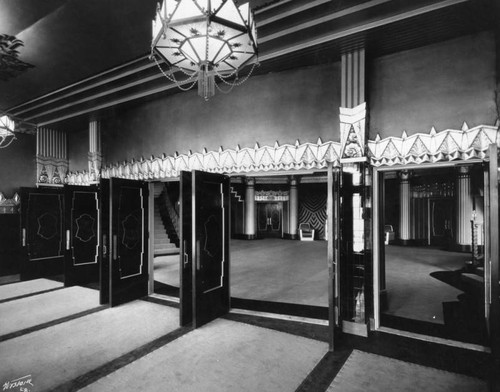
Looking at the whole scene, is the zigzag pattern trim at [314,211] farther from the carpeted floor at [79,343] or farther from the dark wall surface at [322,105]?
the carpeted floor at [79,343]

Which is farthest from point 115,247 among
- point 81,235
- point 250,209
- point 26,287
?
point 250,209

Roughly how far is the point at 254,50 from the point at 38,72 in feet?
15.0

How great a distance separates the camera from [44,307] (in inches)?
186

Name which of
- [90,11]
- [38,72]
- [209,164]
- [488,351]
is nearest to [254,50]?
[90,11]

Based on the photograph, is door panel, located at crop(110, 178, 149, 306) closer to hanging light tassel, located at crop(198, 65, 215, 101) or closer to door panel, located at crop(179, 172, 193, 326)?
door panel, located at crop(179, 172, 193, 326)

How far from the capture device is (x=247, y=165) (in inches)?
191

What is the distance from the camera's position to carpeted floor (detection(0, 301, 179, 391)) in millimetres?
2896

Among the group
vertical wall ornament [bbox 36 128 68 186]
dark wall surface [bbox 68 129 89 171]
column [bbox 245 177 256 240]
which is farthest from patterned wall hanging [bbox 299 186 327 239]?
vertical wall ornament [bbox 36 128 68 186]

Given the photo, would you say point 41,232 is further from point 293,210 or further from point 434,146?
point 293,210

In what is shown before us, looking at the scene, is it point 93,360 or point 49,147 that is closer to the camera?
point 93,360

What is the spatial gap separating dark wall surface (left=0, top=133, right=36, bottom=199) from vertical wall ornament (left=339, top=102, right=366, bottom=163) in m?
7.64

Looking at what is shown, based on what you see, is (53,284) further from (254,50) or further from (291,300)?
(254,50)

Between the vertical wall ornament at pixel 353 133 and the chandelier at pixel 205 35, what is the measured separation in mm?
1668

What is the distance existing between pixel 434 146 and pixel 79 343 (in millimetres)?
4625
